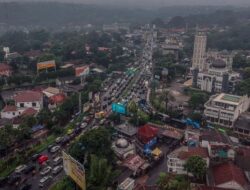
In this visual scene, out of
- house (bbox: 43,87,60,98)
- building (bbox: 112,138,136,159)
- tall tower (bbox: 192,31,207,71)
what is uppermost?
tall tower (bbox: 192,31,207,71)

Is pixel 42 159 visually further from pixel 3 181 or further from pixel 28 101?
pixel 28 101

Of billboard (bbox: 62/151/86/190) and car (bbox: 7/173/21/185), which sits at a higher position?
billboard (bbox: 62/151/86/190)

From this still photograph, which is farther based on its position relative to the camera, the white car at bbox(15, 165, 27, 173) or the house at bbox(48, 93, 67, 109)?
the house at bbox(48, 93, 67, 109)

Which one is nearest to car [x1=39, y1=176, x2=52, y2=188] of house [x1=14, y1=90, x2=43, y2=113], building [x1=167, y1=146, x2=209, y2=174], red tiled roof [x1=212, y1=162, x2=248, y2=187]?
building [x1=167, y1=146, x2=209, y2=174]

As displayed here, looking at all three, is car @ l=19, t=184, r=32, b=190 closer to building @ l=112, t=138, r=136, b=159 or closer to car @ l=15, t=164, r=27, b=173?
car @ l=15, t=164, r=27, b=173

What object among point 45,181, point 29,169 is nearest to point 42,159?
point 29,169

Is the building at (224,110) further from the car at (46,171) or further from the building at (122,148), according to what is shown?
the car at (46,171)

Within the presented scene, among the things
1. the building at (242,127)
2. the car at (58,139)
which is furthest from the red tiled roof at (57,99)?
the building at (242,127)
